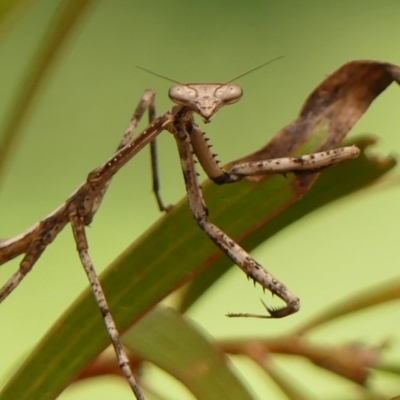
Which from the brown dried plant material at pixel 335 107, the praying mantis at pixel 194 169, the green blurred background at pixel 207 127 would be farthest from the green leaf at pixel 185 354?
the green blurred background at pixel 207 127

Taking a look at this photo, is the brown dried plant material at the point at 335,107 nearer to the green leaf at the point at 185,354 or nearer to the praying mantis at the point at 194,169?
the praying mantis at the point at 194,169

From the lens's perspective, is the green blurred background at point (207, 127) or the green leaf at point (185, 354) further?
the green blurred background at point (207, 127)

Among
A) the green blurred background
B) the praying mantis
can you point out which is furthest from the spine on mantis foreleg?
the green blurred background

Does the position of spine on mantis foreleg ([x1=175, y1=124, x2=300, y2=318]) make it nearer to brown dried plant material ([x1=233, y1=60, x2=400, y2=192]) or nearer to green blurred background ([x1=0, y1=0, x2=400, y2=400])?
brown dried plant material ([x1=233, y1=60, x2=400, y2=192])

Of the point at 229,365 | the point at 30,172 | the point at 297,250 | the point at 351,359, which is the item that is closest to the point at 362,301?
the point at 351,359

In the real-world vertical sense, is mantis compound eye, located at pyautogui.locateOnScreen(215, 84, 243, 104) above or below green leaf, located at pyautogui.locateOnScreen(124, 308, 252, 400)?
above

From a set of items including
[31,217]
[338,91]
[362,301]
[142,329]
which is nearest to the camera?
[338,91]

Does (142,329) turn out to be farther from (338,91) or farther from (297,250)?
(297,250)
